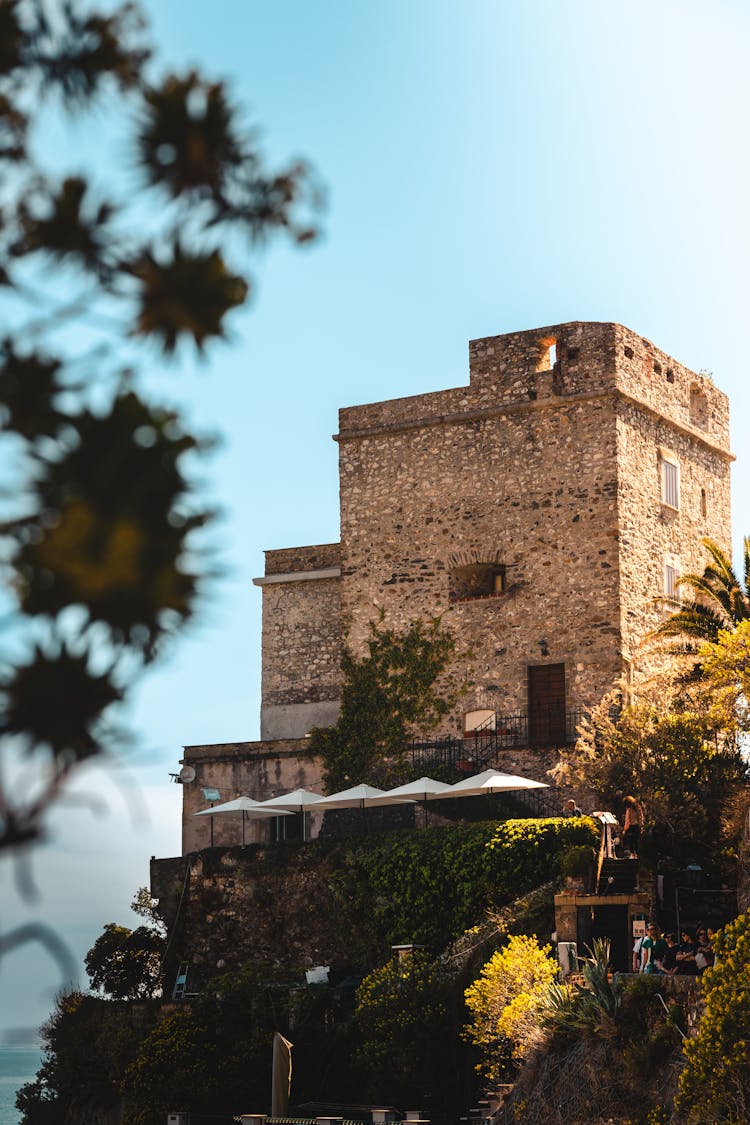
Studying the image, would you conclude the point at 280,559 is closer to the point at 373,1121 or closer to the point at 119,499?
the point at 373,1121

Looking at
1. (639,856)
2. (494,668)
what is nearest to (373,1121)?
(639,856)

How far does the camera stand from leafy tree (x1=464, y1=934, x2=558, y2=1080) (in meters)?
20.4

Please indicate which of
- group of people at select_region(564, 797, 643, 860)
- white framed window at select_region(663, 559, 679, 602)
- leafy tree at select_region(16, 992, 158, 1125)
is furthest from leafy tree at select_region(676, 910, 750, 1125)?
white framed window at select_region(663, 559, 679, 602)

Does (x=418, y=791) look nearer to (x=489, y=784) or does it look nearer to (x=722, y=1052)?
(x=489, y=784)

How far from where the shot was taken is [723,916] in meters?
23.3

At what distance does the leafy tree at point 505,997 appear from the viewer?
804 inches

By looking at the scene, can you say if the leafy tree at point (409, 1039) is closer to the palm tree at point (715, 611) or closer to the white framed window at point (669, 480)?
the palm tree at point (715, 611)

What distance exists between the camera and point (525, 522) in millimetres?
30750

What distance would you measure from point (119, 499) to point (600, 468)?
1023 inches

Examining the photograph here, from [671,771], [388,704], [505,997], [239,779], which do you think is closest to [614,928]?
[505,997]

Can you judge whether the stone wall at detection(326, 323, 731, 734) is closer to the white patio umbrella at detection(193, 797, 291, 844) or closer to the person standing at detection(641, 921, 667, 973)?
the white patio umbrella at detection(193, 797, 291, 844)

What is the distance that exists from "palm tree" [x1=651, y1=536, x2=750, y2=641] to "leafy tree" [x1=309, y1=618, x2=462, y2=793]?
4.50m

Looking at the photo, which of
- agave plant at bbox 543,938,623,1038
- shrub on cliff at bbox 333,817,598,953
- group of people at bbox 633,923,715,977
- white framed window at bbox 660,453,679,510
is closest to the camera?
agave plant at bbox 543,938,623,1038

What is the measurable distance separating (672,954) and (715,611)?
8.87 meters
